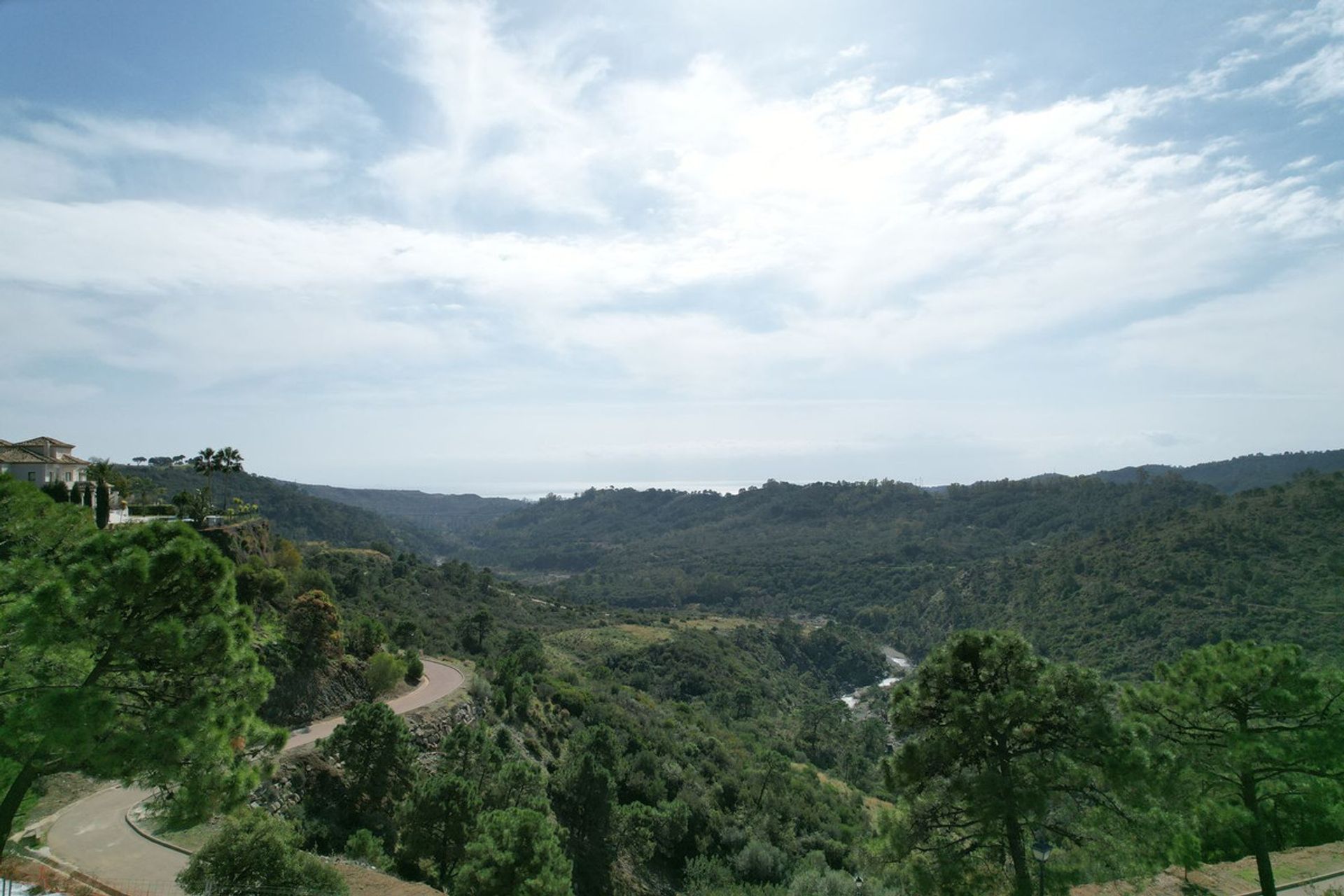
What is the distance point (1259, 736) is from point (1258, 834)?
65.8 inches

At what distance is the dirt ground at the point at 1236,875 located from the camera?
41.3ft

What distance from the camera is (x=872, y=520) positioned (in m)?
188

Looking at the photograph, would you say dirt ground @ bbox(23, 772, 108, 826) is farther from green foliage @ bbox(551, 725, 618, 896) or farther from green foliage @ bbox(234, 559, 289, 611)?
green foliage @ bbox(551, 725, 618, 896)

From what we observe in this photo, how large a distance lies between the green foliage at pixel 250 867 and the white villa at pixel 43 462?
2938 centimetres

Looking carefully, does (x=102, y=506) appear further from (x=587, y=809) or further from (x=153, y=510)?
(x=587, y=809)

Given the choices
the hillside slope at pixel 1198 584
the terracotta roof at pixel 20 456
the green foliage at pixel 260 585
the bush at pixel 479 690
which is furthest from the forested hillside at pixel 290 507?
the hillside slope at pixel 1198 584

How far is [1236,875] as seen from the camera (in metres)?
13.6

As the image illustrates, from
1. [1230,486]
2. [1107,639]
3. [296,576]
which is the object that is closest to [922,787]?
[296,576]

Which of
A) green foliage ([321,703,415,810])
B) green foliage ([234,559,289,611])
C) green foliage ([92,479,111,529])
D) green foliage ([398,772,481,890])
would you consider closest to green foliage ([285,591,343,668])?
green foliage ([234,559,289,611])

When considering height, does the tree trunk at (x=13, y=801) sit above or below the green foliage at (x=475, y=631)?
above

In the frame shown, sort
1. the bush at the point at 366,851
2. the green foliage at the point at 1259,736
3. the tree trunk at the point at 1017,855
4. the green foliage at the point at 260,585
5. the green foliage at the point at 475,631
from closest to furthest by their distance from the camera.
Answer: the tree trunk at the point at 1017,855
the green foliage at the point at 1259,736
the bush at the point at 366,851
the green foliage at the point at 260,585
the green foliage at the point at 475,631

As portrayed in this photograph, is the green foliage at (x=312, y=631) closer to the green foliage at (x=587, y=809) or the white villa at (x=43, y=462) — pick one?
the green foliage at (x=587, y=809)

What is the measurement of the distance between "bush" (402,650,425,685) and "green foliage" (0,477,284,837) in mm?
22501

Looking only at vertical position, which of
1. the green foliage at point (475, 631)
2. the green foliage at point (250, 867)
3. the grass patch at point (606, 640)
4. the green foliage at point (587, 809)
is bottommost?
the grass patch at point (606, 640)
